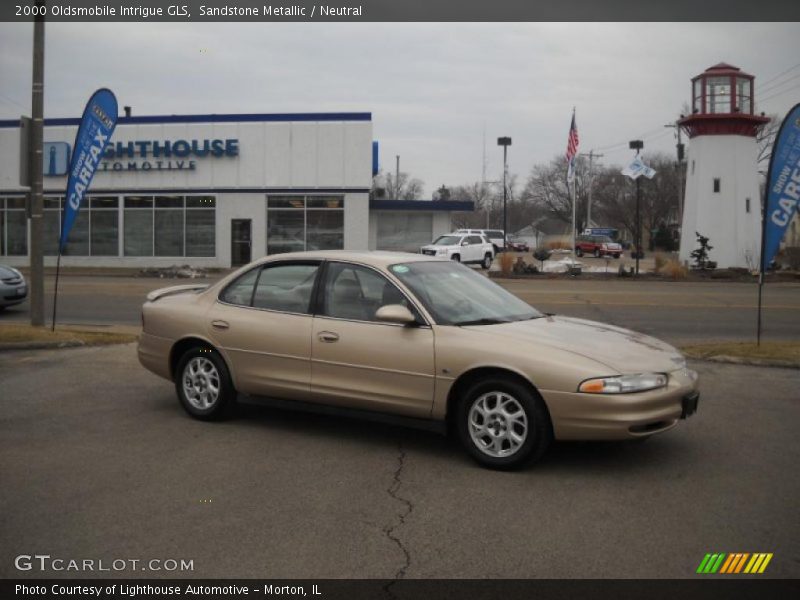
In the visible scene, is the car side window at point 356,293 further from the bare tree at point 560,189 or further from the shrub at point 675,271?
the bare tree at point 560,189

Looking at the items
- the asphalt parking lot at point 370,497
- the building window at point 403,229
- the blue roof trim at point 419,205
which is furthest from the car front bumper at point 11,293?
the building window at point 403,229

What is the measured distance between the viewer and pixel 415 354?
6277 millimetres

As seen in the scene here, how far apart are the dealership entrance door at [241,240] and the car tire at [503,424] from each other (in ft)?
110

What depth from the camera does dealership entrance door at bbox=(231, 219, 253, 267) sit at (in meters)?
38.6

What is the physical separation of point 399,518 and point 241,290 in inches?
126

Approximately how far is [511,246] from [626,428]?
72072 millimetres

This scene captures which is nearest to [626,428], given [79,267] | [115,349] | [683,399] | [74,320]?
[683,399]

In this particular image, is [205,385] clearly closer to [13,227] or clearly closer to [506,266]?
[506,266]

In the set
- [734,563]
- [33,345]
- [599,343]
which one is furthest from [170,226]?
[734,563]

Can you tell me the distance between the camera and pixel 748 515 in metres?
5.00

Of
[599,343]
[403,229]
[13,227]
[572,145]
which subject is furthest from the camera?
[403,229]

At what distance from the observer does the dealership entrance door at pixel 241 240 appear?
38594mm

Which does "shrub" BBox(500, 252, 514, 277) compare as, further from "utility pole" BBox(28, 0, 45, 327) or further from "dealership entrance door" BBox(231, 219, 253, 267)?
"utility pole" BBox(28, 0, 45, 327)
